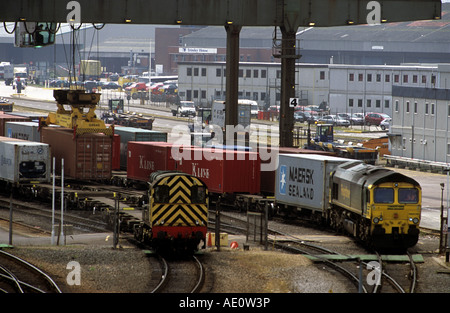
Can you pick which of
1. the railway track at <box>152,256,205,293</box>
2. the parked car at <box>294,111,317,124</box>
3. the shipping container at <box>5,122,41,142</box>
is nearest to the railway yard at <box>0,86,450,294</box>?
the railway track at <box>152,256,205,293</box>

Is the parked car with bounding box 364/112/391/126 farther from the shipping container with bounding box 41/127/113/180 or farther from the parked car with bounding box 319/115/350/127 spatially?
the shipping container with bounding box 41/127/113/180

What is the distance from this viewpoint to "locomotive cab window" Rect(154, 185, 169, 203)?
27.7 metres

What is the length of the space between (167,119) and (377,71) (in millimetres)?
28094

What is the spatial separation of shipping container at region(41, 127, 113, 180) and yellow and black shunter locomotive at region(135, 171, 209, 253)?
18.3 meters

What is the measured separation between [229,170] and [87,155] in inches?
374

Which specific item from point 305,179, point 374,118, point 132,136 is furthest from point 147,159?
point 374,118

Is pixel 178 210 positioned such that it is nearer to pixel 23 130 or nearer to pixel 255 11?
pixel 255 11

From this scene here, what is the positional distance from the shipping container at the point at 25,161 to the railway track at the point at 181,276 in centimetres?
1860

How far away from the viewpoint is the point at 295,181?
1501 inches

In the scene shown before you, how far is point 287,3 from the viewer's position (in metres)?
42.7
